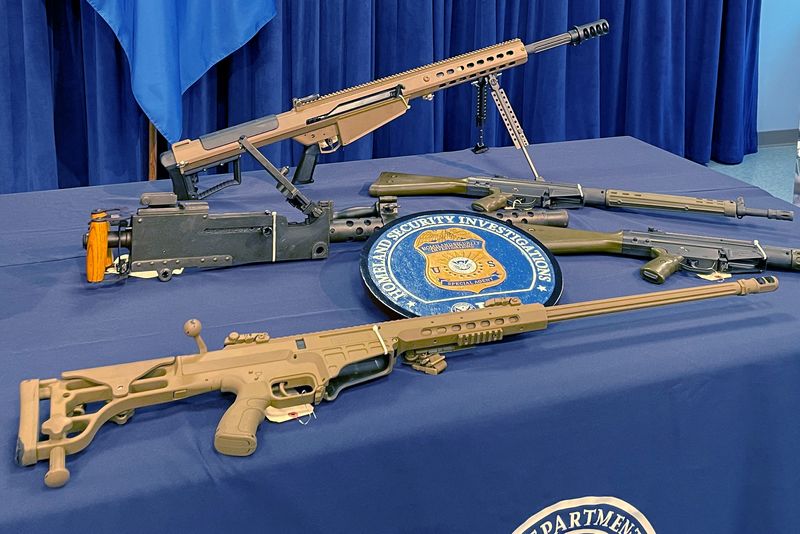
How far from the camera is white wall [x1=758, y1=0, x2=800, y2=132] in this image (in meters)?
4.20

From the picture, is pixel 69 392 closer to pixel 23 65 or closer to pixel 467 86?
pixel 23 65

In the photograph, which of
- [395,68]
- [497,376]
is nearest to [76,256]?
[497,376]

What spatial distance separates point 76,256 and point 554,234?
913 mm

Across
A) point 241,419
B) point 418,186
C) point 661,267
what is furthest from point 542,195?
point 241,419

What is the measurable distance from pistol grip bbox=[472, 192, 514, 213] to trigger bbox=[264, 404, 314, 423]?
81 cm

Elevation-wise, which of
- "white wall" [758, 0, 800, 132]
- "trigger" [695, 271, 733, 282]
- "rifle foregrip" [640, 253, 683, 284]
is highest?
"white wall" [758, 0, 800, 132]

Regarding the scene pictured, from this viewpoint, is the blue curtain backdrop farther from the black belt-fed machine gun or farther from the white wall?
the black belt-fed machine gun

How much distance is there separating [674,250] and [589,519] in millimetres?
605

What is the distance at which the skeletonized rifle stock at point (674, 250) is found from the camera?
156 centimetres

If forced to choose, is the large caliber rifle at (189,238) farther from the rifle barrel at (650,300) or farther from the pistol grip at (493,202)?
the rifle barrel at (650,300)

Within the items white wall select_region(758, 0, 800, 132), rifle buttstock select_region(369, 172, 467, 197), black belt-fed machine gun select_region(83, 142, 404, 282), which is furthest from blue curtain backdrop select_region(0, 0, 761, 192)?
black belt-fed machine gun select_region(83, 142, 404, 282)

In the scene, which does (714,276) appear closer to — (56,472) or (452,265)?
(452,265)

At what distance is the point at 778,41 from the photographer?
4.25 metres

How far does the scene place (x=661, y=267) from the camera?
1.53 metres
